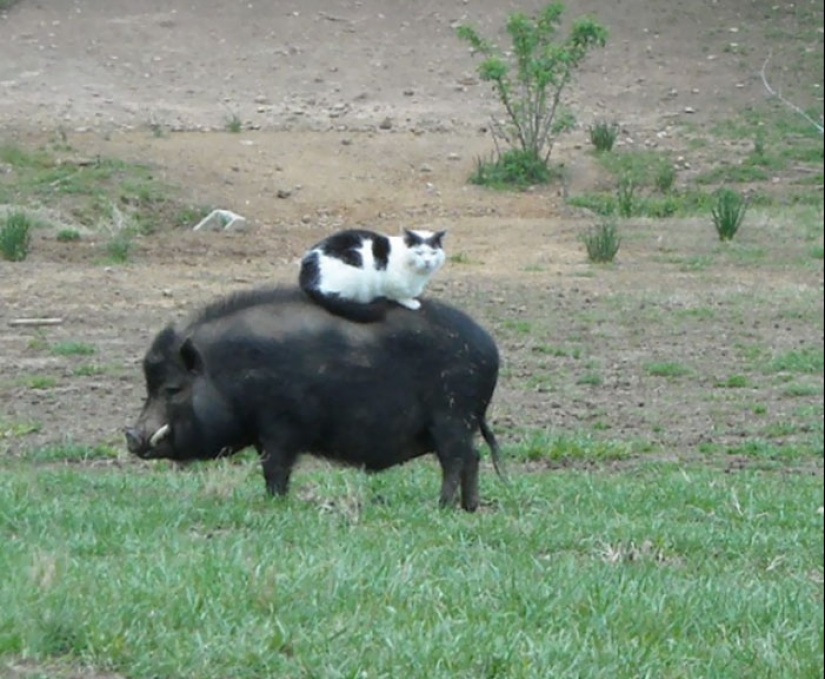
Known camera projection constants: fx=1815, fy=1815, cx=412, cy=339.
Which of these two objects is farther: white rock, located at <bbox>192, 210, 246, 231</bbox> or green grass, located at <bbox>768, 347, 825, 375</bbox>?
white rock, located at <bbox>192, 210, 246, 231</bbox>

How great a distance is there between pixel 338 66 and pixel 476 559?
1245 cm

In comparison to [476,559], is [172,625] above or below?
above

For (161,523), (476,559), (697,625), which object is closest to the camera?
(697,625)

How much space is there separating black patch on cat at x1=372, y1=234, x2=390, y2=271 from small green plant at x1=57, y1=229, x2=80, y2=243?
7.90m

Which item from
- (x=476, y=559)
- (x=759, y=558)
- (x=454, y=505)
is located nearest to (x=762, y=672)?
(x=476, y=559)

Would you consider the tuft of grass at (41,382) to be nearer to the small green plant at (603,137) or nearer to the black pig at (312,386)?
the black pig at (312,386)

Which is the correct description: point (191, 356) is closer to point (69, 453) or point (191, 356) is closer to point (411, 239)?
point (411, 239)

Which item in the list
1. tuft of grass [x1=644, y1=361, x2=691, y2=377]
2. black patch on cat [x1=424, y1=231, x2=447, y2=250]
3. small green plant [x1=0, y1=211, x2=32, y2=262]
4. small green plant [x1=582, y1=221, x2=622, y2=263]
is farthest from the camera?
small green plant [x1=582, y1=221, x2=622, y2=263]

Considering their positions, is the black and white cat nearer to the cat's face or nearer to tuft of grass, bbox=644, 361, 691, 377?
the cat's face

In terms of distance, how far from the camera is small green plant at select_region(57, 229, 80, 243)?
1766 centimetres

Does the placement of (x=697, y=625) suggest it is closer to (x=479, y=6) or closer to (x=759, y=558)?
(x=759, y=558)

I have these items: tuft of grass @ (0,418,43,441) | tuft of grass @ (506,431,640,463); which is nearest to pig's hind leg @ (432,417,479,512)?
tuft of grass @ (506,431,640,463)

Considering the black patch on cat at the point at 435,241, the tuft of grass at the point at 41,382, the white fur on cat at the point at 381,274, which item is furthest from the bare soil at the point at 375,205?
the white fur on cat at the point at 381,274

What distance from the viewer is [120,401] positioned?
1350 cm
